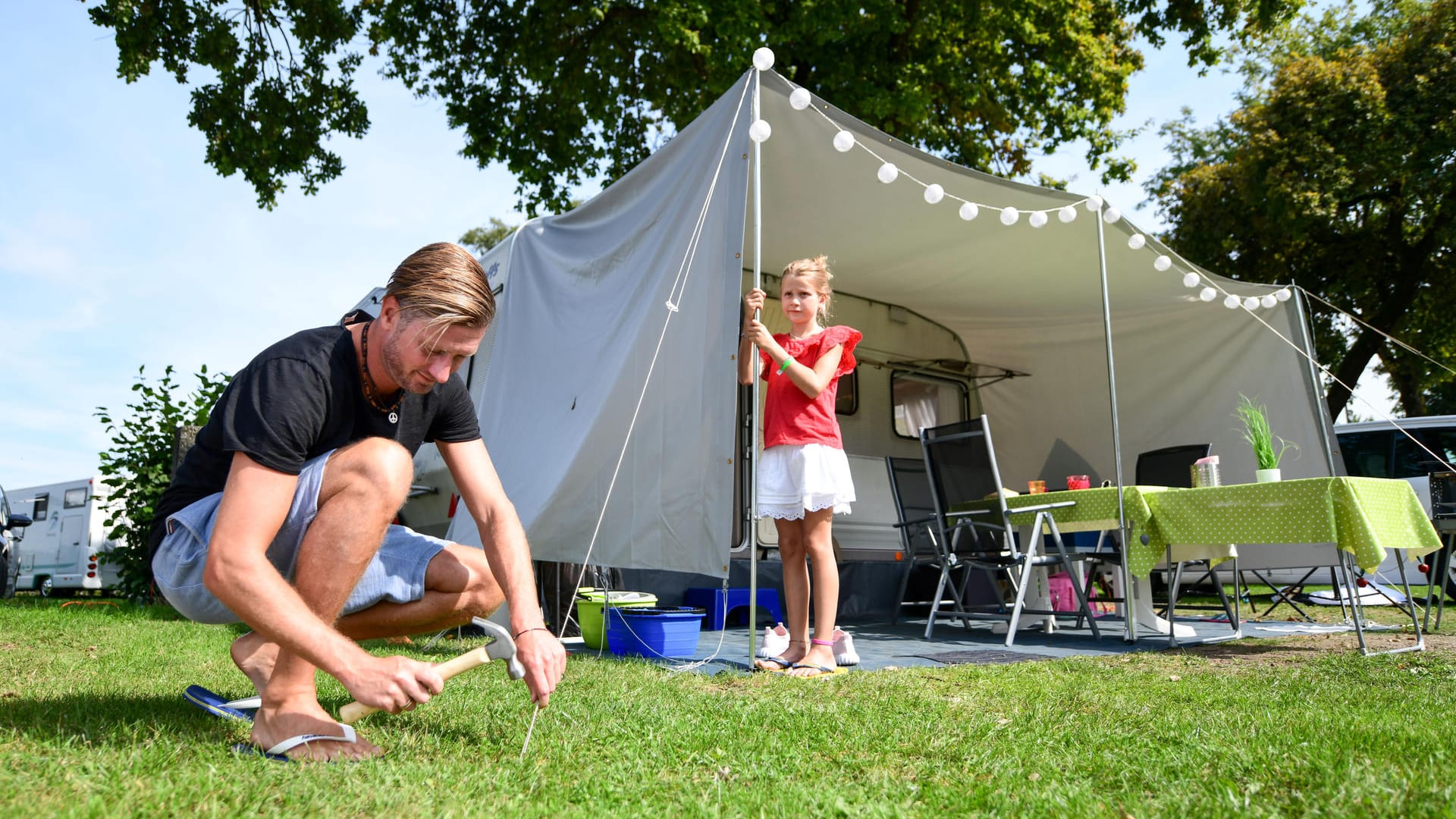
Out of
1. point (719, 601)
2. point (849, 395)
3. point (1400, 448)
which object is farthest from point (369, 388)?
point (1400, 448)

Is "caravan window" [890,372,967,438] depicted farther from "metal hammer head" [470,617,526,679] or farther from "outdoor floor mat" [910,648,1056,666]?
"metal hammer head" [470,617,526,679]

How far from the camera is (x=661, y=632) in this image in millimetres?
3828

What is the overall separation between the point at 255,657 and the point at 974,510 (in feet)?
12.4

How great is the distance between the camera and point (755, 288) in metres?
3.54

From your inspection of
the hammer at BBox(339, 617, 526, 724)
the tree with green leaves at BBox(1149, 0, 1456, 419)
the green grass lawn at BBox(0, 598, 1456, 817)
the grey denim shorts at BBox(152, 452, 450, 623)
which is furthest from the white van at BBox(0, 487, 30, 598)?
the tree with green leaves at BBox(1149, 0, 1456, 419)

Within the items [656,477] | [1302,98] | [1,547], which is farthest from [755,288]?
[1302,98]

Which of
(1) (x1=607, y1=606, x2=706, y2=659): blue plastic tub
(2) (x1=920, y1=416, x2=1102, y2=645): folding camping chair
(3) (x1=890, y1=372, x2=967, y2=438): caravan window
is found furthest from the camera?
(3) (x1=890, y1=372, x2=967, y2=438): caravan window

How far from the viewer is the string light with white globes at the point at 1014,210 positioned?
384cm

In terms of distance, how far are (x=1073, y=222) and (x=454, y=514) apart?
3.46 metres

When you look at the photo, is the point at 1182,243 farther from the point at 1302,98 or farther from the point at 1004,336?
the point at 1004,336

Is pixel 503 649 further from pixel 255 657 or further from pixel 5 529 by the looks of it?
pixel 5 529

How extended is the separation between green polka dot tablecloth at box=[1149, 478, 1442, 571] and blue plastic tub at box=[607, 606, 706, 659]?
2164mm

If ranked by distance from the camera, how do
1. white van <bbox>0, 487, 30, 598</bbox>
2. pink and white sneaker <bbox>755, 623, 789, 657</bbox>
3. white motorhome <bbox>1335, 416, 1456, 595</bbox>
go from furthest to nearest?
white motorhome <bbox>1335, 416, 1456, 595</bbox> → white van <bbox>0, 487, 30, 598</bbox> → pink and white sneaker <bbox>755, 623, 789, 657</bbox>

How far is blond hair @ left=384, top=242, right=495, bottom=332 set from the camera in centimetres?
175
